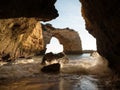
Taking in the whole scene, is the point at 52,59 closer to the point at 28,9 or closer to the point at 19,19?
the point at 19,19

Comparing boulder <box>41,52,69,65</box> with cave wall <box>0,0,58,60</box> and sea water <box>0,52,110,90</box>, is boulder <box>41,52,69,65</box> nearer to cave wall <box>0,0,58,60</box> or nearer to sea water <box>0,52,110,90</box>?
cave wall <box>0,0,58,60</box>

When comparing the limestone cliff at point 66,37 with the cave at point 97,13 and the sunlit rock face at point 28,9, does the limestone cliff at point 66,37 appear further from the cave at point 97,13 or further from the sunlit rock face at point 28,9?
the sunlit rock face at point 28,9

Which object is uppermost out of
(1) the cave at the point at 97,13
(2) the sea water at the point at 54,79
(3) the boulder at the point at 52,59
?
(1) the cave at the point at 97,13

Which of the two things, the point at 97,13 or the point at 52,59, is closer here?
the point at 97,13

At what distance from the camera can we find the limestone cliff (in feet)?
137

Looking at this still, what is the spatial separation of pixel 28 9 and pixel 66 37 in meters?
34.6

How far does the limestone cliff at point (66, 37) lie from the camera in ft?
137

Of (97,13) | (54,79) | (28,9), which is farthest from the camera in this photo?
(28,9)

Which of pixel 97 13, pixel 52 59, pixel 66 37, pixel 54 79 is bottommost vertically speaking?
pixel 54 79

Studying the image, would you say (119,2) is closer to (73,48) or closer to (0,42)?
(0,42)

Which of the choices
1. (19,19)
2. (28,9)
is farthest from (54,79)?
(19,19)

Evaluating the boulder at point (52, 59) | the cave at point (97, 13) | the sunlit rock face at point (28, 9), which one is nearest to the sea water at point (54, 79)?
the cave at point (97, 13)

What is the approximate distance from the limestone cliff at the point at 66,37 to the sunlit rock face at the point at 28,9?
29.1m

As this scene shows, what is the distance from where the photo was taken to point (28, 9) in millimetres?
10977
